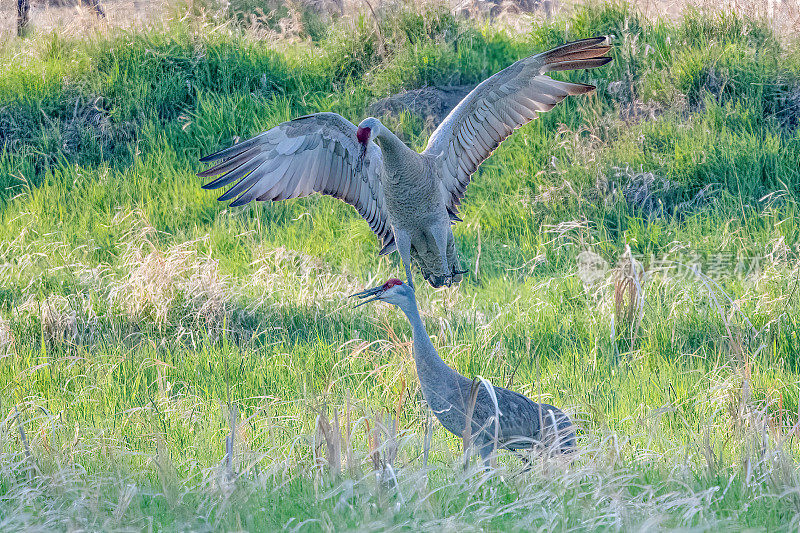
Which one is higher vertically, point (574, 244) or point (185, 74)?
point (185, 74)

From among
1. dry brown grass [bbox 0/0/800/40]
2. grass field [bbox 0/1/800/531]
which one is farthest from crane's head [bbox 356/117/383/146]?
dry brown grass [bbox 0/0/800/40]

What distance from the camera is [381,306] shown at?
5.89 meters

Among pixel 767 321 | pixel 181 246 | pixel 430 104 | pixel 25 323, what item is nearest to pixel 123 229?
pixel 181 246

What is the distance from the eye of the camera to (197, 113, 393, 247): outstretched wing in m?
→ 4.77

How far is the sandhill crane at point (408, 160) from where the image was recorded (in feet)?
15.8

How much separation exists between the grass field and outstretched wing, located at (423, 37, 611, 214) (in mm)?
932

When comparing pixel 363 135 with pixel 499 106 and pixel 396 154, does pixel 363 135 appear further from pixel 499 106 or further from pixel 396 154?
pixel 499 106

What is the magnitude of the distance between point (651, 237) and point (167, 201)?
3878 millimetres

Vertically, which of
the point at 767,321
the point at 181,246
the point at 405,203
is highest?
the point at 405,203

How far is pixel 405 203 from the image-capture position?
5.00m

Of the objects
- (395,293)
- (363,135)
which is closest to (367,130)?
(363,135)

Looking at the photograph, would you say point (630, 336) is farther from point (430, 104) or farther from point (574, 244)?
point (430, 104)

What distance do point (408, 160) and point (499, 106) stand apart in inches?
33.7

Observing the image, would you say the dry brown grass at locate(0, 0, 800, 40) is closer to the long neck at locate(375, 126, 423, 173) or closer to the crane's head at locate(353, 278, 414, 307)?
the long neck at locate(375, 126, 423, 173)
